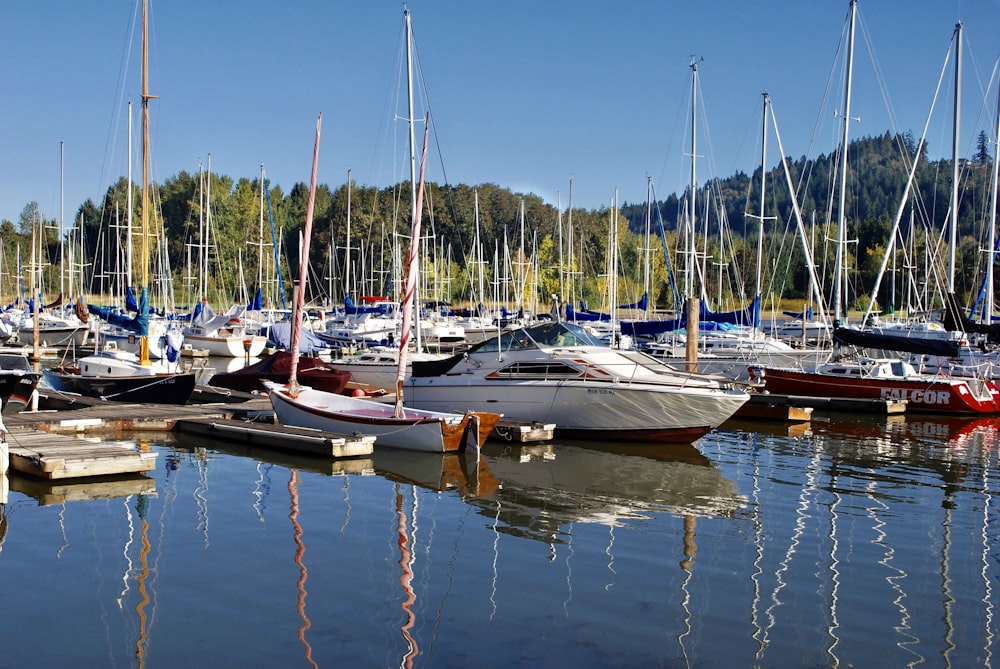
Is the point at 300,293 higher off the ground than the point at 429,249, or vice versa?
the point at 429,249

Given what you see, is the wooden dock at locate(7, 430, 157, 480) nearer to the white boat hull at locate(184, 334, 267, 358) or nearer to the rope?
the rope

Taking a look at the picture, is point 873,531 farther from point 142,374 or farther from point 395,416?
point 142,374

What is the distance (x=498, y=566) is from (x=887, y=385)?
70.9 feet

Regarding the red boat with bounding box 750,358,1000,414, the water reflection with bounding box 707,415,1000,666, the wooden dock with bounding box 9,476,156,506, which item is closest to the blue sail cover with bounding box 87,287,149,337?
the wooden dock with bounding box 9,476,156,506

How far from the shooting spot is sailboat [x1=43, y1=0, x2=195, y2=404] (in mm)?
26797

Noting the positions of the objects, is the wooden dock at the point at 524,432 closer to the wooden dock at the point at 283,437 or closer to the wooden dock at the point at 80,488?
the wooden dock at the point at 283,437

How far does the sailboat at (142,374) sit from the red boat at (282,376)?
1.60 metres

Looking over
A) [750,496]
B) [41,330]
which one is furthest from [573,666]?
[41,330]

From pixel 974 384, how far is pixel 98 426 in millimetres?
24480

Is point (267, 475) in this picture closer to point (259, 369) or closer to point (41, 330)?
point (259, 369)

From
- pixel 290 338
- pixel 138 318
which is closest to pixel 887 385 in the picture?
pixel 290 338

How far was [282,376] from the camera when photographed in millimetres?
29938

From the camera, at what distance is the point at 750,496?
56.3ft

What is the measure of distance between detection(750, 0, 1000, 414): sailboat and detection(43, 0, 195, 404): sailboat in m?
17.2
